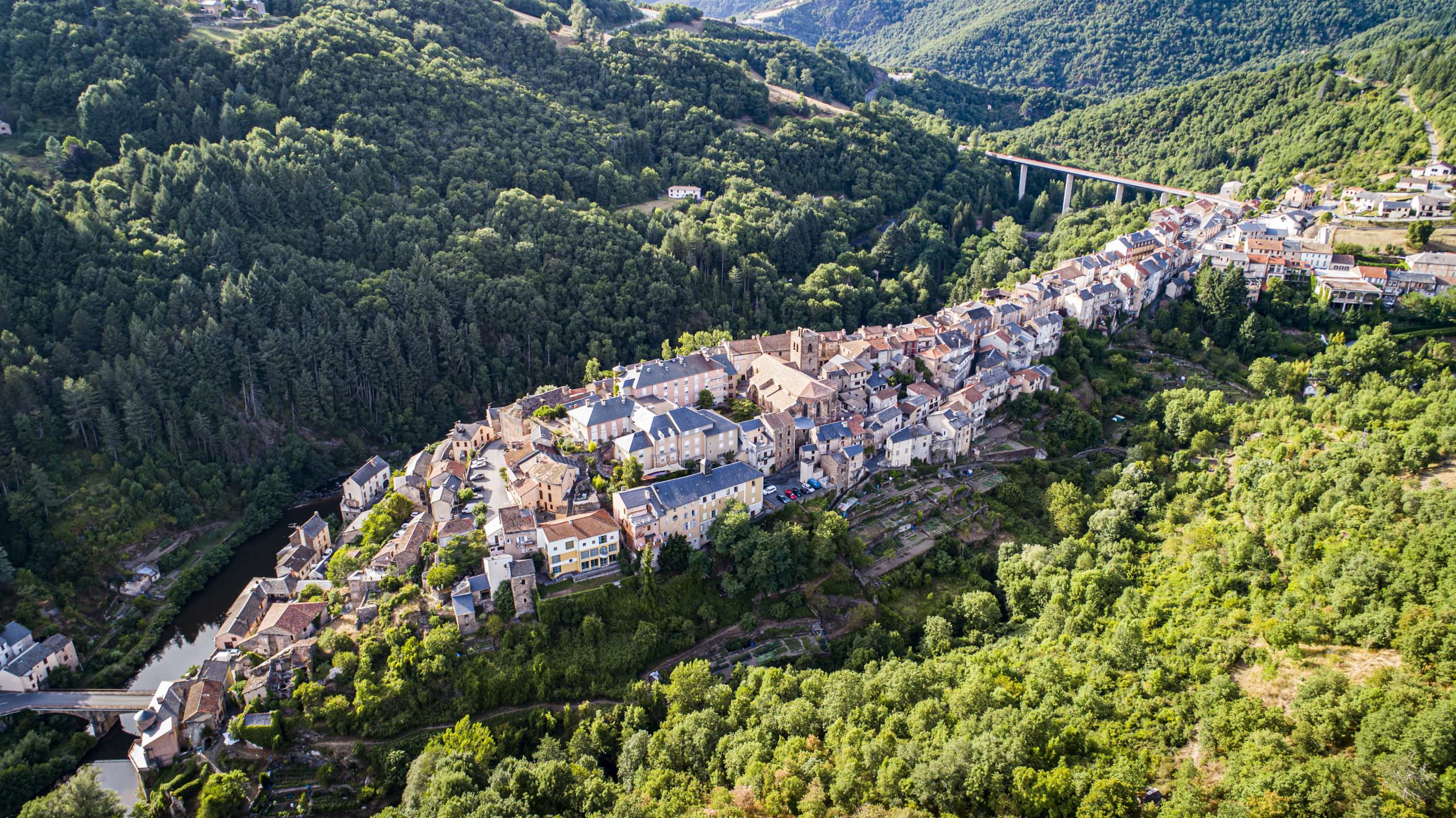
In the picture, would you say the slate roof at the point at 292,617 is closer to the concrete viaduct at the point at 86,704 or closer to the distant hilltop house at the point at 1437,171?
the concrete viaduct at the point at 86,704

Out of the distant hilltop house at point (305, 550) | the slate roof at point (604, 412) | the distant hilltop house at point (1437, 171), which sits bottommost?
the distant hilltop house at point (305, 550)

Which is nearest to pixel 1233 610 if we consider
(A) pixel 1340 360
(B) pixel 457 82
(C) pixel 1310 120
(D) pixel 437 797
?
(A) pixel 1340 360

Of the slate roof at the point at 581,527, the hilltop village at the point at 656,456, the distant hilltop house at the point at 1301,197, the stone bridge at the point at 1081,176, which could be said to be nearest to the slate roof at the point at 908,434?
the hilltop village at the point at 656,456

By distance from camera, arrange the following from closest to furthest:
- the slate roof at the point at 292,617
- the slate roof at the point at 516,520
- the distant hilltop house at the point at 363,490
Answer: the slate roof at the point at 292,617 < the slate roof at the point at 516,520 < the distant hilltop house at the point at 363,490

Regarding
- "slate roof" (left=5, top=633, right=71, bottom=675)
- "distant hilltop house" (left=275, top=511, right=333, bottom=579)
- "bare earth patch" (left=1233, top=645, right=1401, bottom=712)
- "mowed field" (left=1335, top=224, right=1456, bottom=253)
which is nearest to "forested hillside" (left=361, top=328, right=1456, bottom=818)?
"bare earth patch" (left=1233, top=645, right=1401, bottom=712)

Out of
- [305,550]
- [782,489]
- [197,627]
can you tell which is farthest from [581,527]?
[197,627]

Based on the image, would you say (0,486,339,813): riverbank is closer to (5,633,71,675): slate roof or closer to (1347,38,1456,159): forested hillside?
(5,633,71,675): slate roof

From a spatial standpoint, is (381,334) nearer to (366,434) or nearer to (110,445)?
(366,434)
